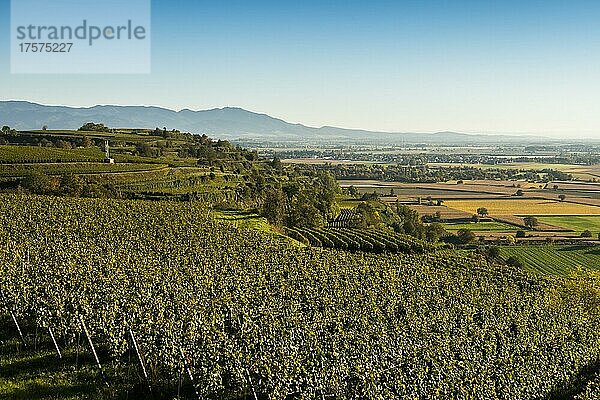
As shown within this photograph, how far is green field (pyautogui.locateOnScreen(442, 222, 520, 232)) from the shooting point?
3347 inches

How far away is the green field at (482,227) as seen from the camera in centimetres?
8503

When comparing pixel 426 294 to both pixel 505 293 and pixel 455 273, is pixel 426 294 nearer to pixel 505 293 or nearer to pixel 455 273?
pixel 505 293

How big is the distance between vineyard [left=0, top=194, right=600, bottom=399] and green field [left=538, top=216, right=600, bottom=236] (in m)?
46.0

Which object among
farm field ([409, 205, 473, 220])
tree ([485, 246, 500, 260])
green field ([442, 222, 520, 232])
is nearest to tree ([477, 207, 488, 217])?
farm field ([409, 205, 473, 220])

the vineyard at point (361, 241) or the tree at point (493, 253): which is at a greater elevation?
the vineyard at point (361, 241)

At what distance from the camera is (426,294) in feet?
116

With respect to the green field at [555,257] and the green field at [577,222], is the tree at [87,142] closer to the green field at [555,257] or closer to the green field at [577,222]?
the green field at [555,257]

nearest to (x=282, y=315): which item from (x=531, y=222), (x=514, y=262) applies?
(x=514, y=262)

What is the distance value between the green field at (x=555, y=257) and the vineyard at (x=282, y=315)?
19.3m

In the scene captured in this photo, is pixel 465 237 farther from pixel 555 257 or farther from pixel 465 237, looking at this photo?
pixel 555 257

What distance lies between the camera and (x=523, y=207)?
106m

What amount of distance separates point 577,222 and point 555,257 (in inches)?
1025

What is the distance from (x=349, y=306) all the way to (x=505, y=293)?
16050 mm

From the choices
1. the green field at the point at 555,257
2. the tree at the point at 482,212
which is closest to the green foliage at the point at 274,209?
the green field at the point at 555,257
